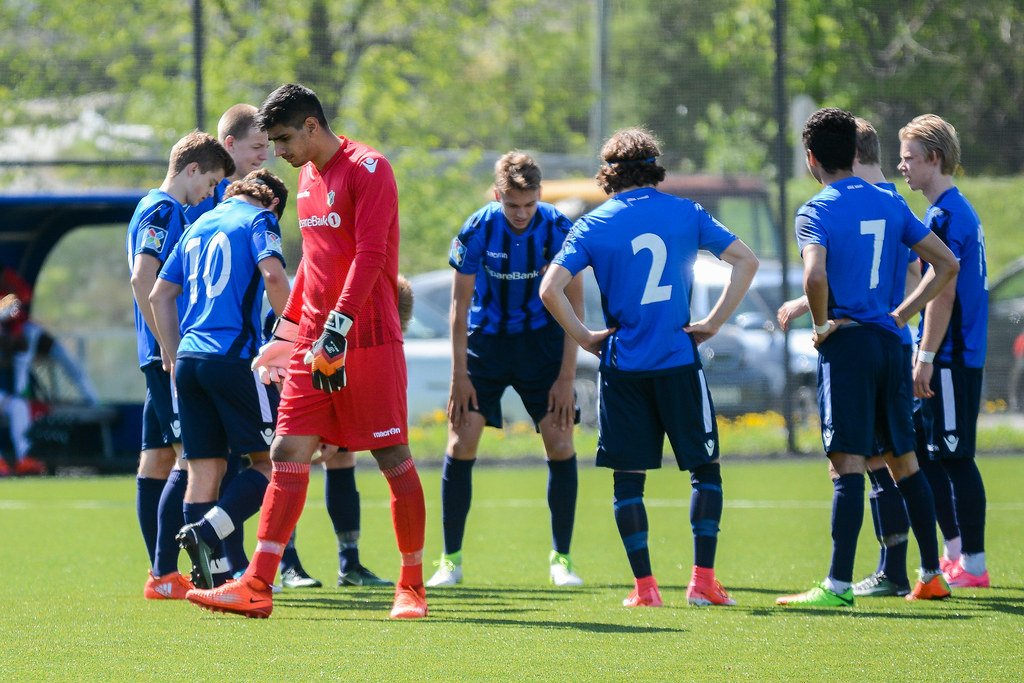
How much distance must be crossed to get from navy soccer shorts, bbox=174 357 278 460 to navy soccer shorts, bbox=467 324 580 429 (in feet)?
4.31

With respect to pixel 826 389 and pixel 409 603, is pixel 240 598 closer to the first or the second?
pixel 409 603

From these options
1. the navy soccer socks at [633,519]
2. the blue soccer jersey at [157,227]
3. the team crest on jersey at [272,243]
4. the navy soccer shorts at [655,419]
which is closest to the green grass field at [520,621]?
the navy soccer socks at [633,519]

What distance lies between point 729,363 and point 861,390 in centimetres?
763

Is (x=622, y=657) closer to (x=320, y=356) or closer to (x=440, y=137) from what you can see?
(x=320, y=356)

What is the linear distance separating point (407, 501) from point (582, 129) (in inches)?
346

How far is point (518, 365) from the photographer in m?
6.47

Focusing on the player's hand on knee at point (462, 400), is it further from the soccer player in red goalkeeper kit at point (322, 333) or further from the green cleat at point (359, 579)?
the soccer player in red goalkeeper kit at point (322, 333)

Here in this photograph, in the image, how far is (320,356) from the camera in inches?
185

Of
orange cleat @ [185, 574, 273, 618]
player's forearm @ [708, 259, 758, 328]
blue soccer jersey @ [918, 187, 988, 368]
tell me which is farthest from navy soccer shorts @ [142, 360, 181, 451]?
blue soccer jersey @ [918, 187, 988, 368]

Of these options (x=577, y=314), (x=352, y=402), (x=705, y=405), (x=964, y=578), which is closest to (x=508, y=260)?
(x=577, y=314)

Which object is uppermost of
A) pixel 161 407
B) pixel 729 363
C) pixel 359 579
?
pixel 161 407

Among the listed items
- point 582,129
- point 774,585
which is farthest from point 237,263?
point 582,129

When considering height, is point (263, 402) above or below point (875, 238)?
below

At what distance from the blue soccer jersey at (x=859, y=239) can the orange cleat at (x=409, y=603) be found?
2.03 meters
